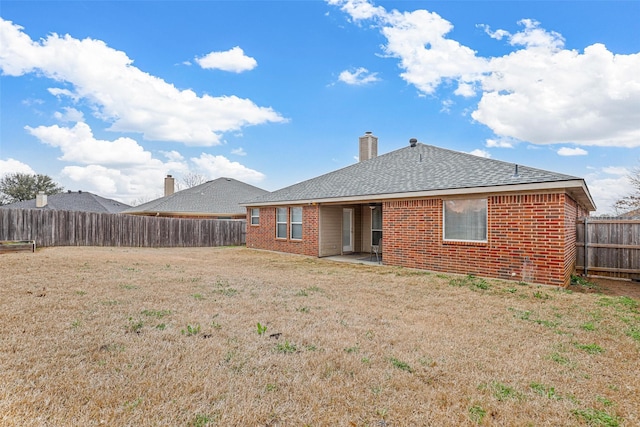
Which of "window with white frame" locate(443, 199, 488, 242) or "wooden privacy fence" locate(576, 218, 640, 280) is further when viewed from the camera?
"wooden privacy fence" locate(576, 218, 640, 280)

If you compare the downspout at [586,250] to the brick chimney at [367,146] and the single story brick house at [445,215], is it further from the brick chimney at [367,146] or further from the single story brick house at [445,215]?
the brick chimney at [367,146]

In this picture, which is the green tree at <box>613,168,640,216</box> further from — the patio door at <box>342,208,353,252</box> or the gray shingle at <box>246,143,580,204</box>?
the patio door at <box>342,208,353,252</box>

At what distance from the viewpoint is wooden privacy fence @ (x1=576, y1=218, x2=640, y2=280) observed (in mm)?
9281

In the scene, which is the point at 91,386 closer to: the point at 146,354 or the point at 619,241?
the point at 146,354

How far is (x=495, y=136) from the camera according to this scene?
17.8 meters

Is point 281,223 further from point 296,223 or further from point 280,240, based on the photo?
point 296,223

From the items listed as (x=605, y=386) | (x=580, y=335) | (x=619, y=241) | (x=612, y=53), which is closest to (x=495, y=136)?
(x=612, y=53)

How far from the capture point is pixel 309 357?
3535mm

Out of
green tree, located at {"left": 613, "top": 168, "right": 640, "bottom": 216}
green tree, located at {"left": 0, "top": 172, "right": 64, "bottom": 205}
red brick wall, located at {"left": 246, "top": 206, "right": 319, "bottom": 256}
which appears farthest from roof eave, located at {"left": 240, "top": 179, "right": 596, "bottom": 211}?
green tree, located at {"left": 0, "top": 172, "right": 64, "bottom": 205}

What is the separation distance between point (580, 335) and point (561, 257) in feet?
12.1

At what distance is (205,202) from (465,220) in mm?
20556

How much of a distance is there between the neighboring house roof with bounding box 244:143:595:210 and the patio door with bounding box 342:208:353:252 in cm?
147

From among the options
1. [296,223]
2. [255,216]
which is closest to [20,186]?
[255,216]

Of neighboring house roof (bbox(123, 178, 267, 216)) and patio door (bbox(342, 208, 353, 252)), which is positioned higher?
neighboring house roof (bbox(123, 178, 267, 216))
